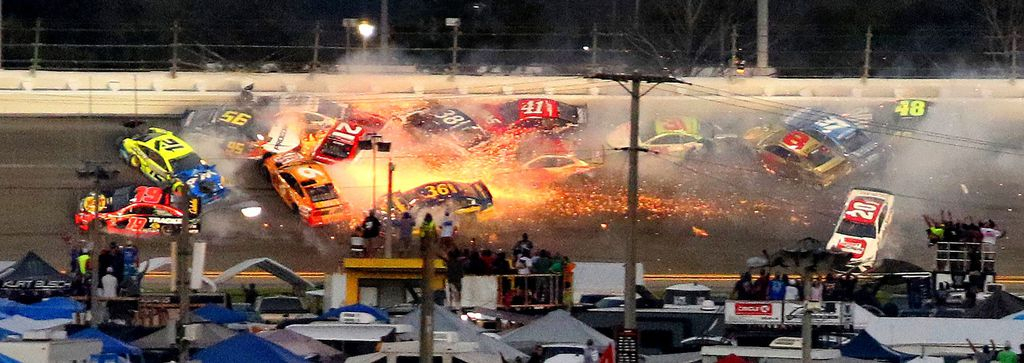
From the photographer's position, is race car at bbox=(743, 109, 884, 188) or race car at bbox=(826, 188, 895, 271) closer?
race car at bbox=(826, 188, 895, 271)

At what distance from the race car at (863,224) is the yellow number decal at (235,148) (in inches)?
562

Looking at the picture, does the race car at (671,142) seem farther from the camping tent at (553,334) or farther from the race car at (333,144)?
the camping tent at (553,334)

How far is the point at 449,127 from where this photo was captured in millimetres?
50719

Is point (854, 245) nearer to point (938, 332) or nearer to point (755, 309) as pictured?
point (755, 309)

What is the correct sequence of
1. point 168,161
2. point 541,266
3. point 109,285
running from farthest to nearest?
point 168,161, point 541,266, point 109,285

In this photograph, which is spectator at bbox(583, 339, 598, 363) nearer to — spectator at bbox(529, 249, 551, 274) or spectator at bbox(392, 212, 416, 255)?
spectator at bbox(529, 249, 551, 274)

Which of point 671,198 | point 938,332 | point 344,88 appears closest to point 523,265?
point 938,332

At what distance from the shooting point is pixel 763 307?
92.6 ft

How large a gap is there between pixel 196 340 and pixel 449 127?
85.2 feet

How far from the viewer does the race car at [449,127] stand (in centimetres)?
5041

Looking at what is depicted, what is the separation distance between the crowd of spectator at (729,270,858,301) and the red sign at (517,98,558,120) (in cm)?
1922

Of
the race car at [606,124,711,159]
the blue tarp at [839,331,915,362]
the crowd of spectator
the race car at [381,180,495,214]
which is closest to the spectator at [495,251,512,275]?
the crowd of spectator

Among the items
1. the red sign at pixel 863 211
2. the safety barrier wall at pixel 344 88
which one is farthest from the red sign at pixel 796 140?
the red sign at pixel 863 211

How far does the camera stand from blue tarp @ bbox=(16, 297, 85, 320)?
89.4 ft
